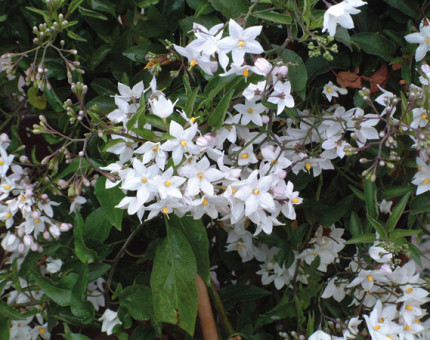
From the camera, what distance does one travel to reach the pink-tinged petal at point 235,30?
0.81 meters

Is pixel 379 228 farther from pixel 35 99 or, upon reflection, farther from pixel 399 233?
pixel 35 99

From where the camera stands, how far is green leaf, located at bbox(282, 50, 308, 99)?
936 mm

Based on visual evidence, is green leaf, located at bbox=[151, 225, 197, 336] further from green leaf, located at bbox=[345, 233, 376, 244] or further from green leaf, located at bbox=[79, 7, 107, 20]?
green leaf, located at bbox=[79, 7, 107, 20]

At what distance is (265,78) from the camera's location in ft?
2.71

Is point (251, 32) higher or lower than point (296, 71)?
higher

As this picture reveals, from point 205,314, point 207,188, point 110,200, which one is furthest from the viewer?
point 205,314

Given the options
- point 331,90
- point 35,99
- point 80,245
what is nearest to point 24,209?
point 80,245

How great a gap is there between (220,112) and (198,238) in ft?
0.85

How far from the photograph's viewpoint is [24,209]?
3.34 feet

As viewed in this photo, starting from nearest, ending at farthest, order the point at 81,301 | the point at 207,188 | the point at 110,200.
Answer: the point at 207,188, the point at 110,200, the point at 81,301

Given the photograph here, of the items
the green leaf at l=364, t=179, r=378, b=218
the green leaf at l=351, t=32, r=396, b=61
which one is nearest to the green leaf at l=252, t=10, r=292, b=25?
the green leaf at l=351, t=32, r=396, b=61

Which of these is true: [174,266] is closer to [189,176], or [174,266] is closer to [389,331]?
[189,176]

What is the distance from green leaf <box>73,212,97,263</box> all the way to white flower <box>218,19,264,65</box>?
395 millimetres

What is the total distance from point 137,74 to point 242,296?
1.70 feet
